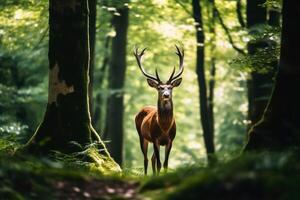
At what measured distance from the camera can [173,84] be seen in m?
13.4

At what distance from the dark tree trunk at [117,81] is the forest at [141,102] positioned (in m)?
0.04

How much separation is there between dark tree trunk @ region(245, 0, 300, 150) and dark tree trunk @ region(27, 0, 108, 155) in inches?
141

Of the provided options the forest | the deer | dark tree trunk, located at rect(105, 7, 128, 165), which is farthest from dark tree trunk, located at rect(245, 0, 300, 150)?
dark tree trunk, located at rect(105, 7, 128, 165)

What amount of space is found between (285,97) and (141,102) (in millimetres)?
26442

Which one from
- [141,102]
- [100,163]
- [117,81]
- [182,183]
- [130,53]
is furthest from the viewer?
[141,102]

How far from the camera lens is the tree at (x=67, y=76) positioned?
10969mm

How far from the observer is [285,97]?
8.34m

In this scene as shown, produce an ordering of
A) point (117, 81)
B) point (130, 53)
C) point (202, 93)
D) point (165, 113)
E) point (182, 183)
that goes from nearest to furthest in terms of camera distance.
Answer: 1. point (182, 183)
2. point (165, 113)
3. point (202, 93)
4. point (117, 81)
5. point (130, 53)

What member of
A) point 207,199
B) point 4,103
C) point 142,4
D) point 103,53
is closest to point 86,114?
point 207,199

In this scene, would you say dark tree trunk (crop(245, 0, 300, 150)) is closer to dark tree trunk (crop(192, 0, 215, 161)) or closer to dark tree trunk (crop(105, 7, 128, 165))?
dark tree trunk (crop(192, 0, 215, 161))

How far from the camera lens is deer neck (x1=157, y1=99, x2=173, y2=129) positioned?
13109 mm

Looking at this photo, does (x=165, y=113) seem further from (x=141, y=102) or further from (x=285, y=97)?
(x=141, y=102)

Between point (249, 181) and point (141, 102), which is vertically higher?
point (249, 181)

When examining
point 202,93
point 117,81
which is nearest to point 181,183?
point 202,93
